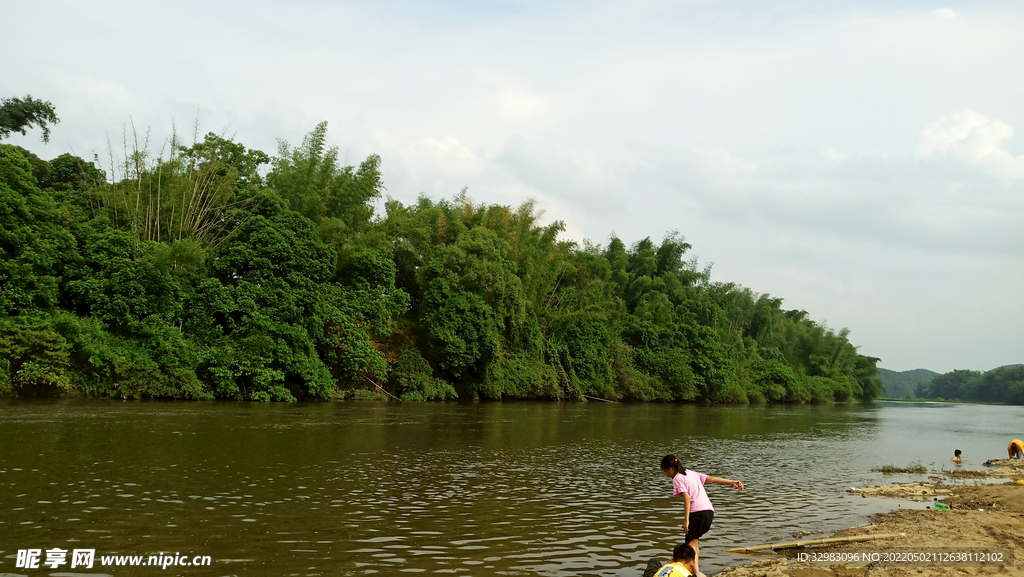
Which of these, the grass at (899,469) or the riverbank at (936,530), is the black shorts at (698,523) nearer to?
the riverbank at (936,530)

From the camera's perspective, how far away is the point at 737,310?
8425 centimetres

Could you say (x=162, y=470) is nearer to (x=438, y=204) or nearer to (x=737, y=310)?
(x=438, y=204)

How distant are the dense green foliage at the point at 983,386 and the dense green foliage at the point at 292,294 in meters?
107

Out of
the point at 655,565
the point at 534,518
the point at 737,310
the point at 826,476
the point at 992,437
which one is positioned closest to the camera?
the point at 655,565

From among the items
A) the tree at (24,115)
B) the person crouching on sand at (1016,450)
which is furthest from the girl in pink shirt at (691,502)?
the tree at (24,115)

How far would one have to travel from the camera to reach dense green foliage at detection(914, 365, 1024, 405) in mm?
133500

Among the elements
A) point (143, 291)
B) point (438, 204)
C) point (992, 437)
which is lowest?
point (992, 437)

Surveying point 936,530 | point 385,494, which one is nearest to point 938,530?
A: point 936,530

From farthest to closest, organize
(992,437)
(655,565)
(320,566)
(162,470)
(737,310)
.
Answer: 1. (737,310)
2. (992,437)
3. (162,470)
4. (320,566)
5. (655,565)

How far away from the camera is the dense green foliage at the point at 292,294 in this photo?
3120 cm

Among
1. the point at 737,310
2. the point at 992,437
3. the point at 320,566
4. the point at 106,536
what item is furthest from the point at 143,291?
the point at 737,310

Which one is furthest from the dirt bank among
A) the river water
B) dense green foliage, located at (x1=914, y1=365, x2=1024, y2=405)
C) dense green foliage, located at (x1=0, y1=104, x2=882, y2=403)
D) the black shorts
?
dense green foliage, located at (x1=914, y1=365, x2=1024, y2=405)

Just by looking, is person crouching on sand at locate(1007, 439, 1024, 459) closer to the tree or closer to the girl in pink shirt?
the girl in pink shirt

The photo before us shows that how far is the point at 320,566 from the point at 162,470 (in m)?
7.50
